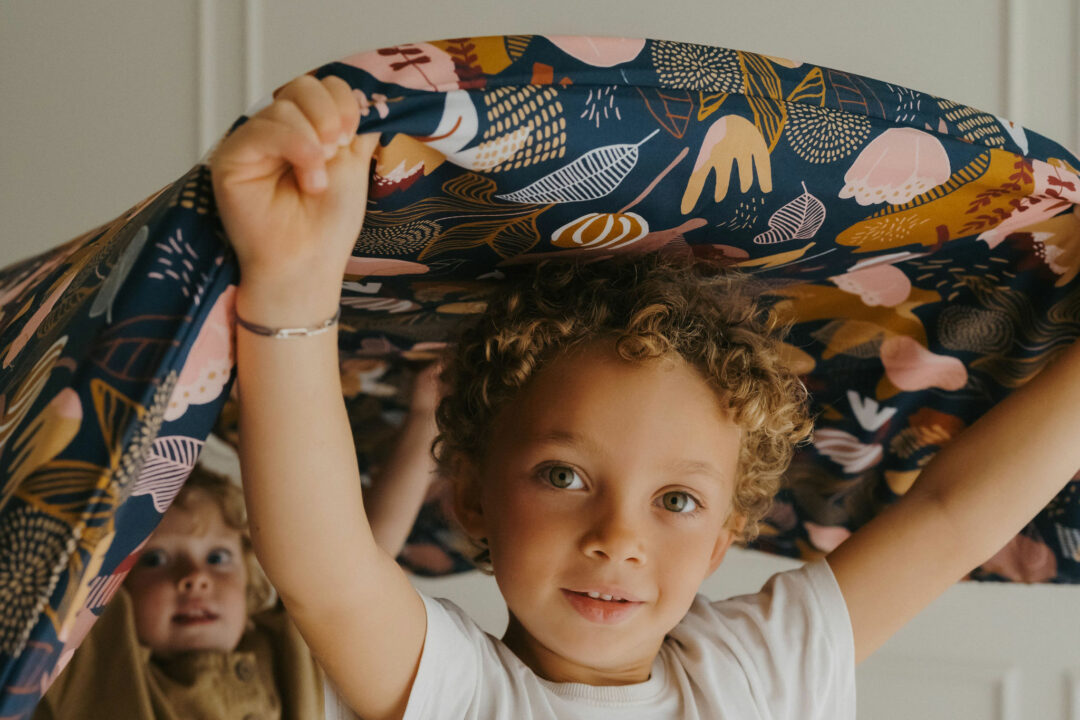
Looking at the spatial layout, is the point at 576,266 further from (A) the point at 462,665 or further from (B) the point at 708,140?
(A) the point at 462,665

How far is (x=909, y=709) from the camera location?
56.6 inches

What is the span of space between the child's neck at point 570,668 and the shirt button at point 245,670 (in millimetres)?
419

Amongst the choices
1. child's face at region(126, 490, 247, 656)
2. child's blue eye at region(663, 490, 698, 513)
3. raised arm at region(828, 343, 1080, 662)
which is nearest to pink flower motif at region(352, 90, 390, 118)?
child's blue eye at region(663, 490, 698, 513)

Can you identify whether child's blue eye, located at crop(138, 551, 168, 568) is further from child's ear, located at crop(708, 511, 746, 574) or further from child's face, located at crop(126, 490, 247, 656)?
child's ear, located at crop(708, 511, 746, 574)

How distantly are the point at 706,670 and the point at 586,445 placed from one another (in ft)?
0.77

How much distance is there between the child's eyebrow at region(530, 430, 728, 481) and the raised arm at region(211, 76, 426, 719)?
147 mm

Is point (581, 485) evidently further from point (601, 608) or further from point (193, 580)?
point (193, 580)

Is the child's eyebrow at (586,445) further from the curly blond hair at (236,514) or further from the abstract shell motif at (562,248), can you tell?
the curly blond hair at (236,514)

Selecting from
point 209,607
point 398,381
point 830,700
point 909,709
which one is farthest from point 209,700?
point 909,709

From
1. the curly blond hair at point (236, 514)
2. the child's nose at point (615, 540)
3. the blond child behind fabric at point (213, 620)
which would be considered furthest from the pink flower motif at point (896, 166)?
the curly blond hair at point (236, 514)

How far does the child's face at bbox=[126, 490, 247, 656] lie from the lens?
3.34 feet

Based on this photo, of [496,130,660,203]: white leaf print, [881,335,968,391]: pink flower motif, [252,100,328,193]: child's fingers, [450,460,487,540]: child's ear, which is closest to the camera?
[252,100,328,193]: child's fingers

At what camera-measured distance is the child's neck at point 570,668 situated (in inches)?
29.1

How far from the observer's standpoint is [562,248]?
0.64 metres
